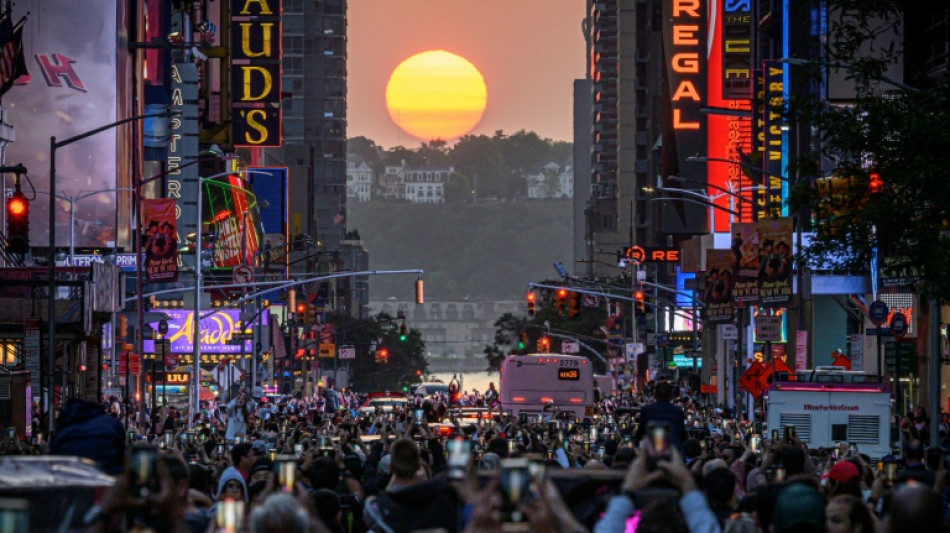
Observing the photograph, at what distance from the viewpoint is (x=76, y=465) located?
9312mm

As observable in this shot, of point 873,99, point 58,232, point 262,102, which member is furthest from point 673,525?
point 262,102

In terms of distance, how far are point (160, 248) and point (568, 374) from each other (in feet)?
45.8

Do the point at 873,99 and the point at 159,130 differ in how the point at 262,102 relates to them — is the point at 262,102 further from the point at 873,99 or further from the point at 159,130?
the point at 873,99

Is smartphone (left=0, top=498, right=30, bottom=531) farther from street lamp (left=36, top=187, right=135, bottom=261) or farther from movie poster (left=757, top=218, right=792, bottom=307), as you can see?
street lamp (left=36, top=187, right=135, bottom=261)

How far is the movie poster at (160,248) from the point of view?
204 feet

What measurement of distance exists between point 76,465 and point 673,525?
2863 millimetres

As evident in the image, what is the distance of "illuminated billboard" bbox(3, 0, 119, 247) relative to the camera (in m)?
76.2

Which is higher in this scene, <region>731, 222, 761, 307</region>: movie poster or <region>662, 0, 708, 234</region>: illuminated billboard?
<region>662, 0, 708, 234</region>: illuminated billboard

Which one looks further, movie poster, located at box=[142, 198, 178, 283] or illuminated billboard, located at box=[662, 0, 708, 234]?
illuminated billboard, located at box=[662, 0, 708, 234]

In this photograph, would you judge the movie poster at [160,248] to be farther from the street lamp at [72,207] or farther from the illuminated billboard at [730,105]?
the illuminated billboard at [730,105]

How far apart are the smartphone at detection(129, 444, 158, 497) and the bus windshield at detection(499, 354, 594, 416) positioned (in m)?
49.7

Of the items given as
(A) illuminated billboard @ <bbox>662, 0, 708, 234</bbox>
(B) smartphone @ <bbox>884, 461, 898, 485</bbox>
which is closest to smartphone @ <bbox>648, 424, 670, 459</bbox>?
(B) smartphone @ <bbox>884, 461, 898, 485</bbox>

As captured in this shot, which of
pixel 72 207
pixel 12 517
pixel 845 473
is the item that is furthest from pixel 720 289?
pixel 12 517

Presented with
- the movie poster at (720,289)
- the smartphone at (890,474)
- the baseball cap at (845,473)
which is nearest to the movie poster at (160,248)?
the movie poster at (720,289)
